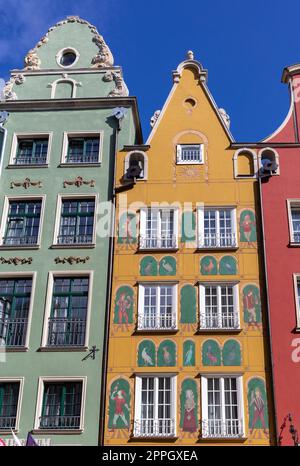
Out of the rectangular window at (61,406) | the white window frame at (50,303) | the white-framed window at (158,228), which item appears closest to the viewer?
the rectangular window at (61,406)

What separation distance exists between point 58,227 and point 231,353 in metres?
9.09

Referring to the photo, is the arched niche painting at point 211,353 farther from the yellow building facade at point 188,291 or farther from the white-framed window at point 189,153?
the white-framed window at point 189,153

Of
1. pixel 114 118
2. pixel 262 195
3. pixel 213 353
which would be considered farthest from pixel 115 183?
pixel 213 353

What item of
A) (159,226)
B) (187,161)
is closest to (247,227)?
(159,226)

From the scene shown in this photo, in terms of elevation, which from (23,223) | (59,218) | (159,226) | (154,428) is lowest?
(154,428)

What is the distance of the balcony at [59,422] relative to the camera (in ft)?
79.9

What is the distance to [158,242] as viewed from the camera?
27906mm

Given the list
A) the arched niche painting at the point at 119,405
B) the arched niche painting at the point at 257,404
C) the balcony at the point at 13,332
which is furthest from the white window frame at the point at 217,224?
the balcony at the point at 13,332

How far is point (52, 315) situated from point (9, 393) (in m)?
3.39

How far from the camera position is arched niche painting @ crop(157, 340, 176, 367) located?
83.0 feet

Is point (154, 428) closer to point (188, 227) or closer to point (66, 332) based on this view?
point (66, 332)

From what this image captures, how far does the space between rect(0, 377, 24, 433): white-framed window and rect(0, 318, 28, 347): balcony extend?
4.85ft

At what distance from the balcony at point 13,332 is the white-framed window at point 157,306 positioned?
4.61 m

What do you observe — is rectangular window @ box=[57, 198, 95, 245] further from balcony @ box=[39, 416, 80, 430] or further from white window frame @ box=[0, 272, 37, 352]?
balcony @ box=[39, 416, 80, 430]
